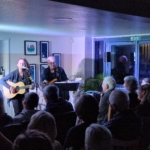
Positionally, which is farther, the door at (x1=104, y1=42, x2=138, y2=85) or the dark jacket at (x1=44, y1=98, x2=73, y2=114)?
Result: the door at (x1=104, y1=42, x2=138, y2=85)

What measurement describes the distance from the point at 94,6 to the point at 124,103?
1180 millimetres

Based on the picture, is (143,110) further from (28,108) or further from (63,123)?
(28,108)

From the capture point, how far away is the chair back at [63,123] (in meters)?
3.67

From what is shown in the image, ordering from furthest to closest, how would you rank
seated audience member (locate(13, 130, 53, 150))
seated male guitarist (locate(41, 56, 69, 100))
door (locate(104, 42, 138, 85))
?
door (locate(104, 42, 138, 85)) → seated male guitarist (locate(41, 56, 69, 100)) → seated audience member (locate(13, 130, 53, 150))

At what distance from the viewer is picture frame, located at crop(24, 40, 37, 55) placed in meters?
7.95

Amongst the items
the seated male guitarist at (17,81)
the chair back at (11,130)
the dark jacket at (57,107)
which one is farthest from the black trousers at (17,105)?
the chair back at (11,130)

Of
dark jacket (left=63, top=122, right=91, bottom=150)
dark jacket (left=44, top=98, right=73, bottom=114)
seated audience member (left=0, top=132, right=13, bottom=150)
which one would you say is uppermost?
dark jacket (left=44, top=98, right=73, bottom=114)

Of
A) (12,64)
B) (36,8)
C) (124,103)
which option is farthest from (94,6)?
(12,64)

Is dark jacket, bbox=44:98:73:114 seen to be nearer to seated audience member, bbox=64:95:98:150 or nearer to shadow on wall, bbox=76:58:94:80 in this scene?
seated audience member, bbox=64:95:98:150

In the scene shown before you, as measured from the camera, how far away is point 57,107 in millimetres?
3982

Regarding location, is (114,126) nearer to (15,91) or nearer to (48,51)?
(15,91)

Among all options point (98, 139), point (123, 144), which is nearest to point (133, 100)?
point (123, 144)

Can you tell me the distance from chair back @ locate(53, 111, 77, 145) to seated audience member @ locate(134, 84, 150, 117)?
0.83 metres

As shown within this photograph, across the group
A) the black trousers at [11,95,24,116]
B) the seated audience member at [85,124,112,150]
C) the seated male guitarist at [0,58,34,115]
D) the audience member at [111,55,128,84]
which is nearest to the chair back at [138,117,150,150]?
the seated audience member at [85,124,112,150]
